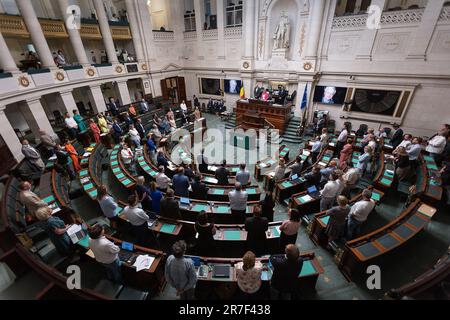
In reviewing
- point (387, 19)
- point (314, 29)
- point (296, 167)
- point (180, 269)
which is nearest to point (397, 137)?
point (296, 167)

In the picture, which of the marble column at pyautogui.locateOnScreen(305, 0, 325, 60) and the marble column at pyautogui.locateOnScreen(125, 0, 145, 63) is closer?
the marble column at pyautogui.locateOnScreen(305, 0, 325, 60)

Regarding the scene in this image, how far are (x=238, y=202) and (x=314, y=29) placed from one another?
11917 mm

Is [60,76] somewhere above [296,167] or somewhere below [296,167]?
above

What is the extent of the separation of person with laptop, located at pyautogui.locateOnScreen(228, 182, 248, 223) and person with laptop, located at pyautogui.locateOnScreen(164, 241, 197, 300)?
2064 mm

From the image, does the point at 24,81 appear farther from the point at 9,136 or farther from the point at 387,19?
the point at 387,19

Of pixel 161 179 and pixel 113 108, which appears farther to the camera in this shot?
pixel 113 108

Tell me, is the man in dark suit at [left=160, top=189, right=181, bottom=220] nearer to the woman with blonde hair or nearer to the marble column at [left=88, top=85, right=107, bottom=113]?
the woman with blonde hair

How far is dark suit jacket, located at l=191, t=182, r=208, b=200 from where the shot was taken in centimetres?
587

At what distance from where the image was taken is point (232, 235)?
183 inches

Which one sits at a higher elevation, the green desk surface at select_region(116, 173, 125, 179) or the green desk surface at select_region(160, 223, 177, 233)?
the green desk surface at select_region(160, 223, 177, 233)

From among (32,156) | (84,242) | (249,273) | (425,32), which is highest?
(425,32)

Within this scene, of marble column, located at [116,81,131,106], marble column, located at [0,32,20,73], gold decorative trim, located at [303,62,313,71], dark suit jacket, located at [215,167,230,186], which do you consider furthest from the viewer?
marble column, located at [116,81,131,106]

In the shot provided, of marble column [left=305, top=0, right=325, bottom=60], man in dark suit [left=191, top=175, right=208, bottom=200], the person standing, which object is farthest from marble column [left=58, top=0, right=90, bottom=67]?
marble column [left=305, top=0, right=325, bottom=60]

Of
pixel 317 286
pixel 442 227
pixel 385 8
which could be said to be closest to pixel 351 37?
pixel 385 8
